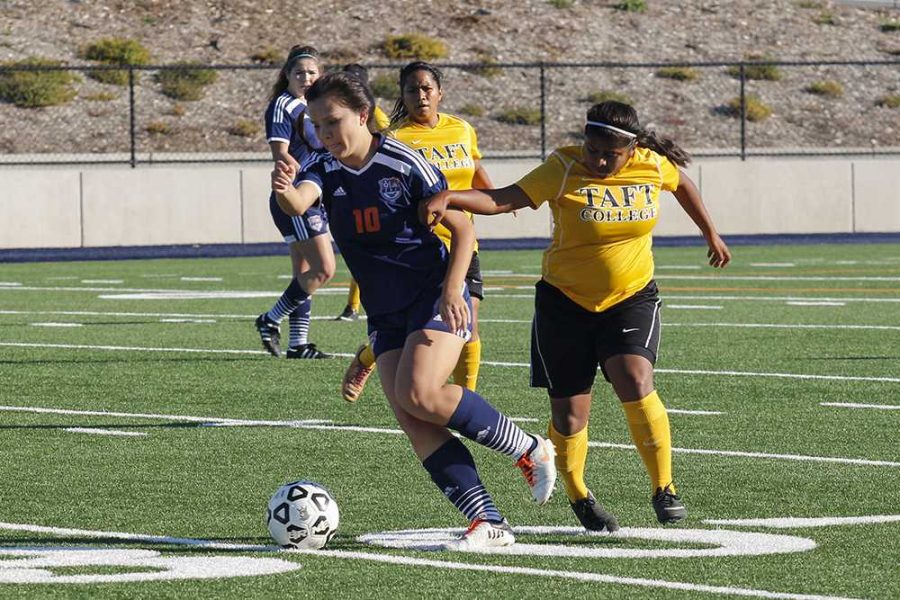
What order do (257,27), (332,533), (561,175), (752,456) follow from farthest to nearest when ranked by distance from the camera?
1. (257,27)
2. (752,456)
3. (561,175)
4. (332,533)

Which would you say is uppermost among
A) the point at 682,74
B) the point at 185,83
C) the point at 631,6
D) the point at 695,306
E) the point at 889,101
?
the point at 631,6

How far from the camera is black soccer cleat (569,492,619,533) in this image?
7.33 meters

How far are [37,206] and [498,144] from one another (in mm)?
22940

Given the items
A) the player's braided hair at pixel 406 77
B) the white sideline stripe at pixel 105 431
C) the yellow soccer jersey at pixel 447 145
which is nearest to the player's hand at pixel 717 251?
the yellow soccer jersey at pixel 447 145

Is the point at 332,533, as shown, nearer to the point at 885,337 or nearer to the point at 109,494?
the point at 109,494

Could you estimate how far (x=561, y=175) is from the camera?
7.70m

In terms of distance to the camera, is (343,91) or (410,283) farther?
(410,283)

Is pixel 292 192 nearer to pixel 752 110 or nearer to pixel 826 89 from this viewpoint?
pixel 752 110

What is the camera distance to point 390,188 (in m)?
7.09

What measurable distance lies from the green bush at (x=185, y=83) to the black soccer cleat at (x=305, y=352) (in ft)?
129

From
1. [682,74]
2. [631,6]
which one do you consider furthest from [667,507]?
[631,6]

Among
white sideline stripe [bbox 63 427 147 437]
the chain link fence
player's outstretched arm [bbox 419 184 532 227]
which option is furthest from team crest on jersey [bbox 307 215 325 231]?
the chain link fence

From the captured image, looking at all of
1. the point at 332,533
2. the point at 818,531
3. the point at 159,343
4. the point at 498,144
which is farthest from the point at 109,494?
the point at 498,144

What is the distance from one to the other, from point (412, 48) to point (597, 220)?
163 feet
